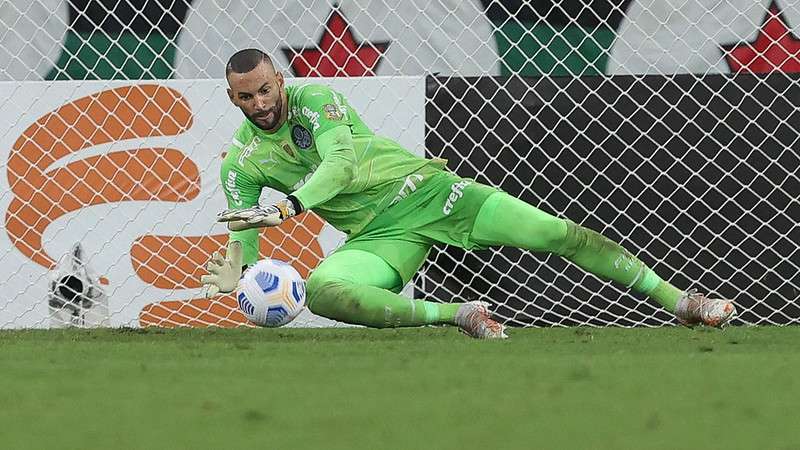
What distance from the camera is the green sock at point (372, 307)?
14.8 ft

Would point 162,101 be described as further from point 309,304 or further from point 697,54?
point 697,54

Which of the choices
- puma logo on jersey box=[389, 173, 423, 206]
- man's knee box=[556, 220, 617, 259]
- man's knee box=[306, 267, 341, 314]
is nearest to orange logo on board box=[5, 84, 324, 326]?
puma logo on jersey box=[389, 173, 423, 206]

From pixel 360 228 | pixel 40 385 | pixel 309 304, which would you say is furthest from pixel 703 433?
pixel 360 228

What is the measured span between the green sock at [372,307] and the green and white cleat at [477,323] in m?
0.03

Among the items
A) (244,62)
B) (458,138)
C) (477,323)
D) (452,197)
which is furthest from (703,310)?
(244,62)

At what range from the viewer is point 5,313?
232 inches

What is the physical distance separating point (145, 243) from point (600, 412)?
3.63 metres

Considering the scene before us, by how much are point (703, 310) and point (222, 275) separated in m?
1.70

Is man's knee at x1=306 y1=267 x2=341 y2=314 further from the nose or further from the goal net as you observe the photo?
the goal net

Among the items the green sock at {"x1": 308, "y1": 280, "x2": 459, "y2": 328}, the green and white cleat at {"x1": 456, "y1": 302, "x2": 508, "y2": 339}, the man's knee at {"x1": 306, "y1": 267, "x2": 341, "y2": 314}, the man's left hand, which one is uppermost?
the man's left hand

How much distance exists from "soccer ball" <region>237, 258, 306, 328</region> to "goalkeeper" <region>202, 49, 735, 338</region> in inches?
3.7

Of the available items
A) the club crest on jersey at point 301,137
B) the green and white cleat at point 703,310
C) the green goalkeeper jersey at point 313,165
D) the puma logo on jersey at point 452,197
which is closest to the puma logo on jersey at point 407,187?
the green goalkeeper jersey at point 313,165

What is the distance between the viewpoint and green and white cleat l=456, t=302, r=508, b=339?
4.52m

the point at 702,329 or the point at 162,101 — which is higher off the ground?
the point at 162,101
